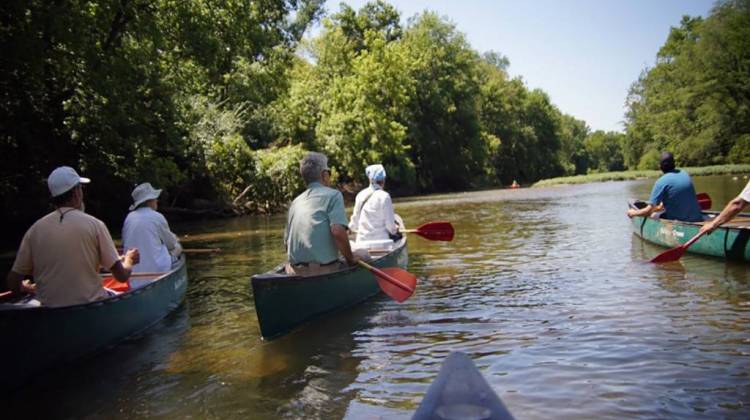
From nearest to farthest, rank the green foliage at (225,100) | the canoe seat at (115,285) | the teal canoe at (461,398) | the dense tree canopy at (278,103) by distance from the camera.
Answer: the teal canoe at (461,398) < the canoe seat at (115,285) < the green foliage at (225,100) < the dense tree canopy at (278,103)

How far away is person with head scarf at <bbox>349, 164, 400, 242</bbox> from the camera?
348 inches

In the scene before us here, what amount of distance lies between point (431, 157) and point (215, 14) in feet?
120

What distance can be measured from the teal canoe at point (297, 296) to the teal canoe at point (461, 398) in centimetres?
429

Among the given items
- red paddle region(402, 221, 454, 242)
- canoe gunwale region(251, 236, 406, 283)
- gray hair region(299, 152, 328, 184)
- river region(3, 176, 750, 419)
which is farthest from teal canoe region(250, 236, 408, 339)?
red paddle region(402, 221, 454, 242)

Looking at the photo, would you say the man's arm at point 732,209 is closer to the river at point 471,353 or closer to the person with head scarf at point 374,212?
the river at point 471,353

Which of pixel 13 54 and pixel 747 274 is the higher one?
pixel 13 54

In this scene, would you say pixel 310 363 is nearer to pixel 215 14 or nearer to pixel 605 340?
pixel 605 340

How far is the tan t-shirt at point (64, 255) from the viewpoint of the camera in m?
5.44

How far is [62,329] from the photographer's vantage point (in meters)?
5.56

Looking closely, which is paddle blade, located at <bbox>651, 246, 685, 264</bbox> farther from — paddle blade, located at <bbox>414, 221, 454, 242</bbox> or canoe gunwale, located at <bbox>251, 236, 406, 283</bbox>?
canoe gunwale, located at <bbox>251, 236, 406, 283</bbox>

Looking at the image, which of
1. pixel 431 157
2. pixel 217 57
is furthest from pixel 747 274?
pixel 431 157

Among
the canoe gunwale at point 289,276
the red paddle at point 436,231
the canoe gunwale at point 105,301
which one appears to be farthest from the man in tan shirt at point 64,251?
the red paddle at point 436,231

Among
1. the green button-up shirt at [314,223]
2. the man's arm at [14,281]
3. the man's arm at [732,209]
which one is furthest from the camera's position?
the man's arm at [732,209]

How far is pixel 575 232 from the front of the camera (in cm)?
1478
